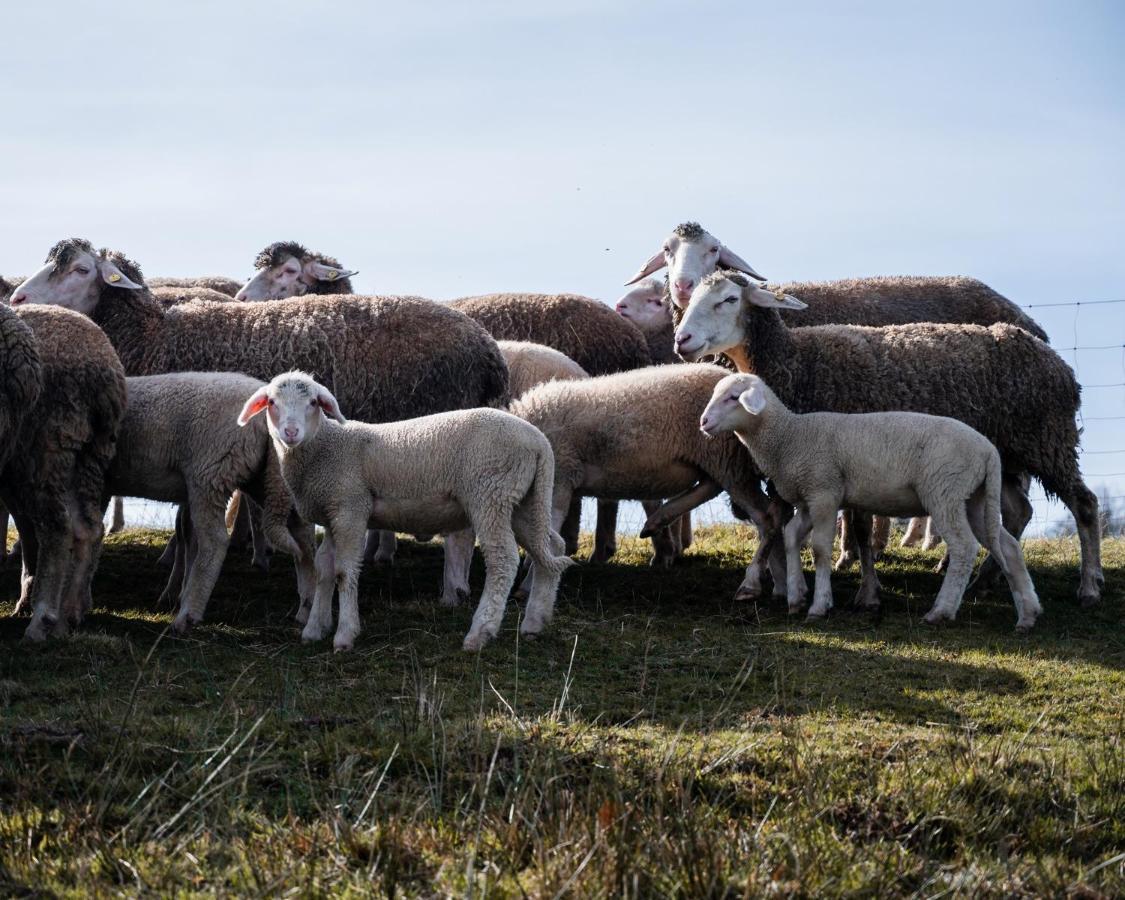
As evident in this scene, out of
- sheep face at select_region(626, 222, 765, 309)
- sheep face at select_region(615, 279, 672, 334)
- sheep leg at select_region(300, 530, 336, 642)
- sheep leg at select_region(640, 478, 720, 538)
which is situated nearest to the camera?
sheep leg at select_region(300, 530, 336, 642)

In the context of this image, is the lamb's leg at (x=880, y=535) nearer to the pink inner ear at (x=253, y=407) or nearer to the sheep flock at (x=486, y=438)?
the sheep flock at (x=486, y=438)

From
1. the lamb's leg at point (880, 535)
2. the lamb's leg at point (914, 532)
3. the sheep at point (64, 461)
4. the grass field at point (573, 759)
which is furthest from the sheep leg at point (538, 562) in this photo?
the lamb's leg at point (914, 532)

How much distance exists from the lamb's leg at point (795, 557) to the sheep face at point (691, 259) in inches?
116

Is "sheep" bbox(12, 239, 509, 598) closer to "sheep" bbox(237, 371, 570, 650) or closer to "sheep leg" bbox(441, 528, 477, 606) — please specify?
"sheep leg" bbox(441, 528, 477, 606)

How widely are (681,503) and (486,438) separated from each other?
2367 mm

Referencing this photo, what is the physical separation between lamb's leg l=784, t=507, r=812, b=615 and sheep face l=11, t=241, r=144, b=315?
479cm

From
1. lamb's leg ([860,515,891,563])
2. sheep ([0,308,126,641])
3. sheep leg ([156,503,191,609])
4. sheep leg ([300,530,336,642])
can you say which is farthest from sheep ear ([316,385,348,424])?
lamb's leg ([860,515,891,563])

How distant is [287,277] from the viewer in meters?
12.9

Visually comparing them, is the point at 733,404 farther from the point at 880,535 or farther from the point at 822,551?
the point at 880,535

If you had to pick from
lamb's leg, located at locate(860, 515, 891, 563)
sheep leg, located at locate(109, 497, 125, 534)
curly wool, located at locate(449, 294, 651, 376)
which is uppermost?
curly wool, located at locate(449, 294, 651, 376)

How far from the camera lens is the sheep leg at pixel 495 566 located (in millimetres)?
7723

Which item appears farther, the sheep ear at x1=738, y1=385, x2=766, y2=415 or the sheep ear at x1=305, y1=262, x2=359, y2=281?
the sheep ear at x1=305, y1=262, x2=359, y2=281

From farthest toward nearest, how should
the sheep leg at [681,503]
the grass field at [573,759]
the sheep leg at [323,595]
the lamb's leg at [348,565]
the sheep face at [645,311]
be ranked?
the sheep face at [645,311] → the sheep leg at [681,503] → the sheep leg at [323,595] → the lamb's leg at [348,565] → the grass field at [573,759]

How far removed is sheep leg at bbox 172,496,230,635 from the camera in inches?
337
